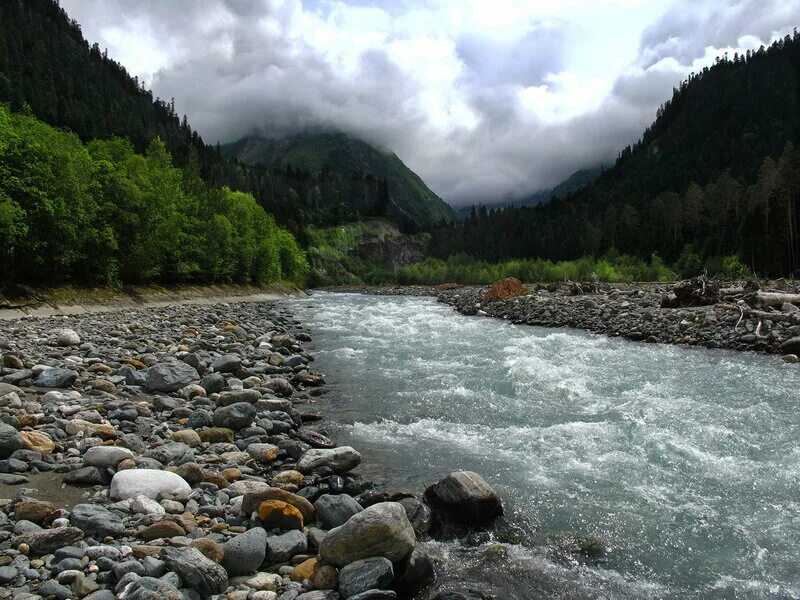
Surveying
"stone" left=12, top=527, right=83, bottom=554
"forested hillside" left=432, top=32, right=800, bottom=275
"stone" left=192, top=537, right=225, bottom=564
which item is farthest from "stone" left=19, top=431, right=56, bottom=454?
"forested hillside" left=432, top=32, right=800, bottom=275

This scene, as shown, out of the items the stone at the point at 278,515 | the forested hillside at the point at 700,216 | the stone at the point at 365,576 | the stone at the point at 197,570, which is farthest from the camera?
the forested hillside at the point at 700,216

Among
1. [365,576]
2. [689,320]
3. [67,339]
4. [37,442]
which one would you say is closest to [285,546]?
[365,576]

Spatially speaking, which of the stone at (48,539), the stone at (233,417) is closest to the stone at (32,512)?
the stone at (48,539)

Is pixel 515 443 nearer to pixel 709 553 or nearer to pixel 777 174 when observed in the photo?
pixel 709 553

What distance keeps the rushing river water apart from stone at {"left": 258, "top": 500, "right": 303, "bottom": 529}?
1856 mm

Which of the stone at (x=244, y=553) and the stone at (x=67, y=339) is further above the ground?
the stone at (x=67, y=339)

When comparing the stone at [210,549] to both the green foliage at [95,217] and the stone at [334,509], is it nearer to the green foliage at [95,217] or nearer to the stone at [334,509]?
the stone at [334,509]

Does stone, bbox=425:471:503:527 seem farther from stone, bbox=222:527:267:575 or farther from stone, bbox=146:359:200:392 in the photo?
stone, bbox=146:359:200:392

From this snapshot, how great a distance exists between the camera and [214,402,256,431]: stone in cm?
884

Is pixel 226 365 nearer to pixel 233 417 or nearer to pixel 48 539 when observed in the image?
pixel 233 417

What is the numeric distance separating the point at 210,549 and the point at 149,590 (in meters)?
0.86

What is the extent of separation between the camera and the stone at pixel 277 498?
223 inches

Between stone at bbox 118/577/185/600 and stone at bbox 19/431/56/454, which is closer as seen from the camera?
stone at bbox 118/577/185/600

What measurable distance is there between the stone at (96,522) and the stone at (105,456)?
1531 mm
